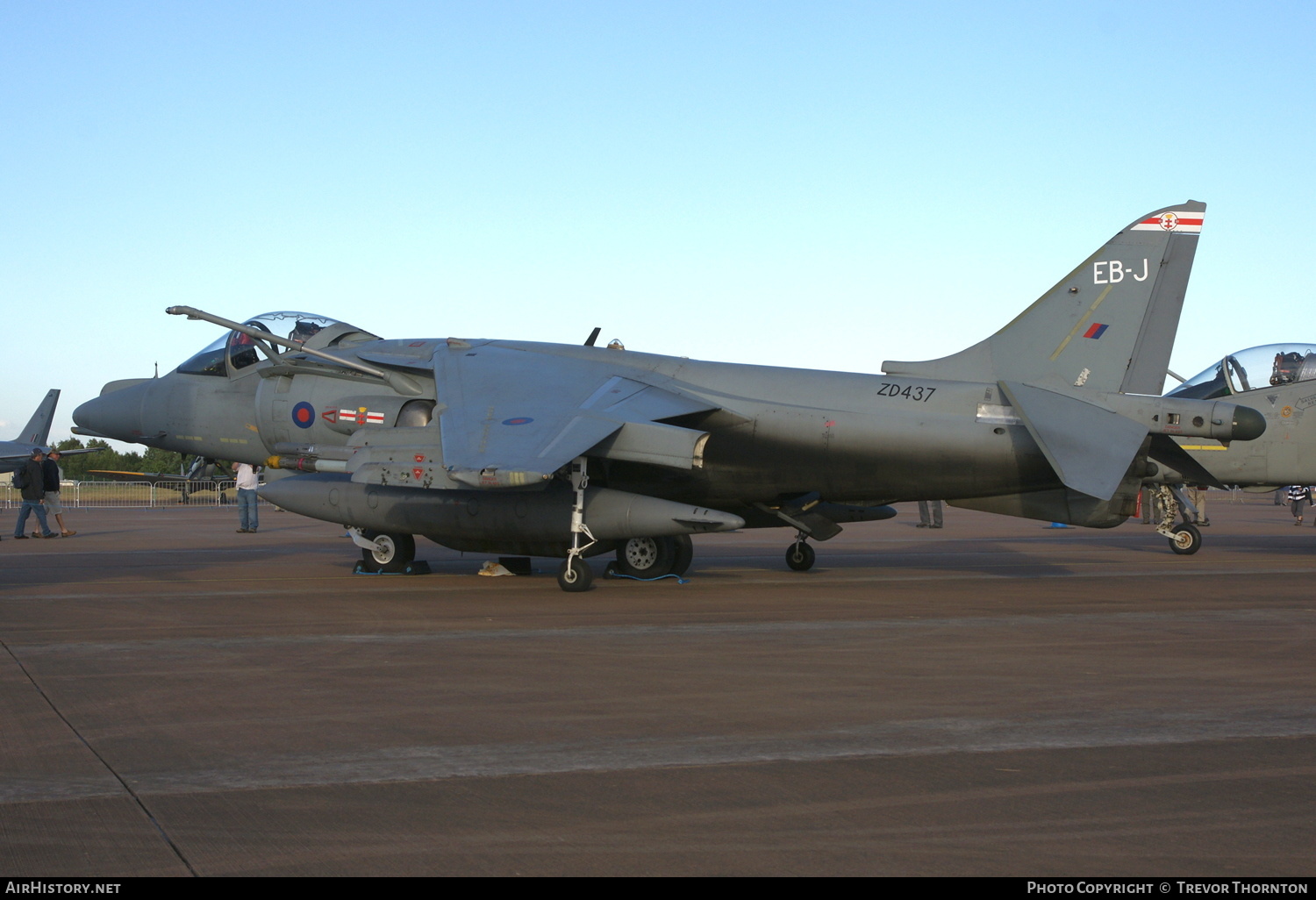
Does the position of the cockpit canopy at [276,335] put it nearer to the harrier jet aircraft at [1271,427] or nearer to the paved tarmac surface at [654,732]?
the paved tarmac surface at [654,732]

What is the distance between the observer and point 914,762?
550cm

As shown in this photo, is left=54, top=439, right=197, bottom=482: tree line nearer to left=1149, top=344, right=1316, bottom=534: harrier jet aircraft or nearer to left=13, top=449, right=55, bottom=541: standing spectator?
left=13, top=449, right=55, bottom=541: standing spectator

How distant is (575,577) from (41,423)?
3708cm

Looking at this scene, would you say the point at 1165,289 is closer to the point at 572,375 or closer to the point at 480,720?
the point at 572,375

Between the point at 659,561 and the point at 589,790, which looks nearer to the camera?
the point at 589,790

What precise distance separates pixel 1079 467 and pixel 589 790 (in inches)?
360

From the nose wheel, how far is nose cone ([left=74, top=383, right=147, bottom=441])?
10618 mm

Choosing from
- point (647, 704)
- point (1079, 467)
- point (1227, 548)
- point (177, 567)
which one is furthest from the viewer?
point (1227, 548)

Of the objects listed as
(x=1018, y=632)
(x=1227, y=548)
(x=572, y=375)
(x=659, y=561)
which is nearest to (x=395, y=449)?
(x=572, y=375)

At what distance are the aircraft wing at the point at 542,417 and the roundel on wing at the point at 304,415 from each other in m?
2.51

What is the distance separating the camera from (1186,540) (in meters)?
19.7

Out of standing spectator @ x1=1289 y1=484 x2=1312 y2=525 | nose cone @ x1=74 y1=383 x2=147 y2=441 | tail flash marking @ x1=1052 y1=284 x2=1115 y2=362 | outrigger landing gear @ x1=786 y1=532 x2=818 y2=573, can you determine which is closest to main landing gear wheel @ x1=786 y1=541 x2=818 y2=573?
outrigger landing gear @ x1=786 y1=532 x2=818 y2=573

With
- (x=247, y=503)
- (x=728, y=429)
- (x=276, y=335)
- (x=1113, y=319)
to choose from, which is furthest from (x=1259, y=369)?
(x=247, y=503)

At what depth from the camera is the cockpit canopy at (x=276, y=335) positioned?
55.7ft
